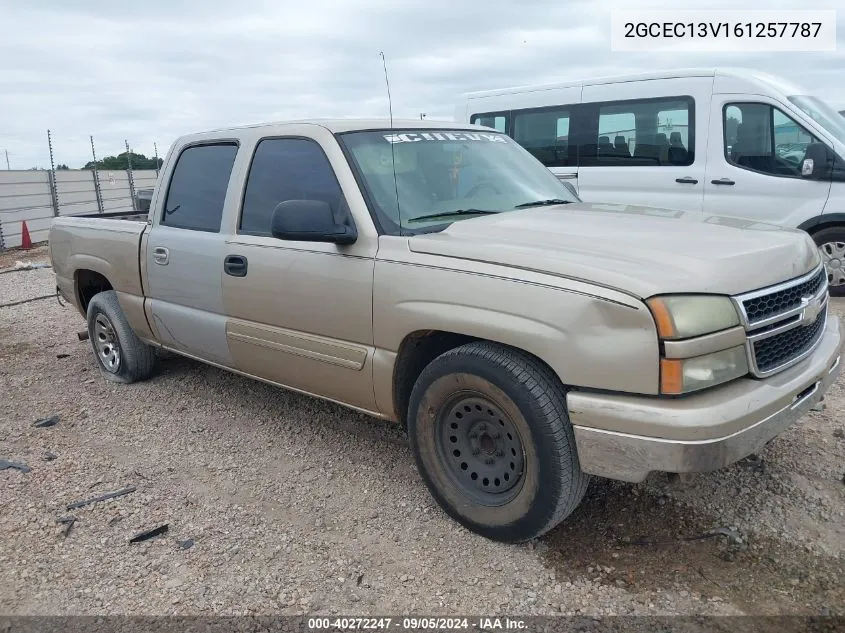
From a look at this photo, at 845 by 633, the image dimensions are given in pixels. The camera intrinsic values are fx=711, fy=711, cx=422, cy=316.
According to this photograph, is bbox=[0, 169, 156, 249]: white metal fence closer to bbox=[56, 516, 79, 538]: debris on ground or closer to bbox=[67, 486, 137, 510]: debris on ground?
bbox=[67, 486, 137, 510]: debris on ground

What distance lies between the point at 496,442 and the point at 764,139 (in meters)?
5.79

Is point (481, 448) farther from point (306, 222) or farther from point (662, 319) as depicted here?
point (306, 222)

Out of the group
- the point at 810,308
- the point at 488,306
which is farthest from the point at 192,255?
the point at 810,308

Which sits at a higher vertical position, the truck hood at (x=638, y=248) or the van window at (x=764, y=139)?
the van window at (x=764, y=139)

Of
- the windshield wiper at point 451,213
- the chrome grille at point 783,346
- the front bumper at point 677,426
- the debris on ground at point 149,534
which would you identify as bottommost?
the debris on ground at point 149,534

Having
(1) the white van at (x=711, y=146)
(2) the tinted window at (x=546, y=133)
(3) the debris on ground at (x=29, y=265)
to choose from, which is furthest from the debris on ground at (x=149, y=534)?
(3) the debris on ground at (x=29, y=265)

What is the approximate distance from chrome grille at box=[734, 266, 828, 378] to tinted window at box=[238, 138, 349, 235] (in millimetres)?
1851

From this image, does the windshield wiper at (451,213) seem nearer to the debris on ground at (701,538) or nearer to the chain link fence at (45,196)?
the debris on ground at (701,538)

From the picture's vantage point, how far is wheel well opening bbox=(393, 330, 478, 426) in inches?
124

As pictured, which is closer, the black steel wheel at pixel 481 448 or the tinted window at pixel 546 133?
the black steel wheel at pixel 481 448

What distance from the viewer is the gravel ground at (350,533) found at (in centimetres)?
270

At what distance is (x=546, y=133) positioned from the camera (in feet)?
28.4

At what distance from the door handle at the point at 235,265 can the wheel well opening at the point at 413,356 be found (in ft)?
3.77

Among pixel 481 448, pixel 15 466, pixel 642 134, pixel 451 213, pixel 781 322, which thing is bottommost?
pixel 15 466
